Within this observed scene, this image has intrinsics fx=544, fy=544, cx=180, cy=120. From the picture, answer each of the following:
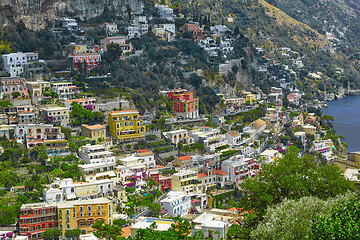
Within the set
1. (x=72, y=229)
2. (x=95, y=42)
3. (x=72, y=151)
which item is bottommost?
(x=72, y=229)

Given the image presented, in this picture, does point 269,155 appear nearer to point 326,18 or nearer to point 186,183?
point 186,183

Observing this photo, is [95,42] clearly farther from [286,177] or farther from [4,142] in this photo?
[286,177]

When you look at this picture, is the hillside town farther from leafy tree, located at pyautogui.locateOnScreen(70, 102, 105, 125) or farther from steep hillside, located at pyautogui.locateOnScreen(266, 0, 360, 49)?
steep hillside, located at pyautogui.locateOnScreen(266, 0, 360, 49)

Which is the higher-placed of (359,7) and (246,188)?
(359,7)

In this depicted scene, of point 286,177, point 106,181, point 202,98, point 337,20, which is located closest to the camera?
point 286,177

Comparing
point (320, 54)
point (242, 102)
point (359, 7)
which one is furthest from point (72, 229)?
point (359, 7)

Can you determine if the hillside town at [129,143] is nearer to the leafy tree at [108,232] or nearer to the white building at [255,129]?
the white building at [255,129]

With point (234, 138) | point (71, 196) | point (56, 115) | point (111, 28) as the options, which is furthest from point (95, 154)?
point (111, 28)
